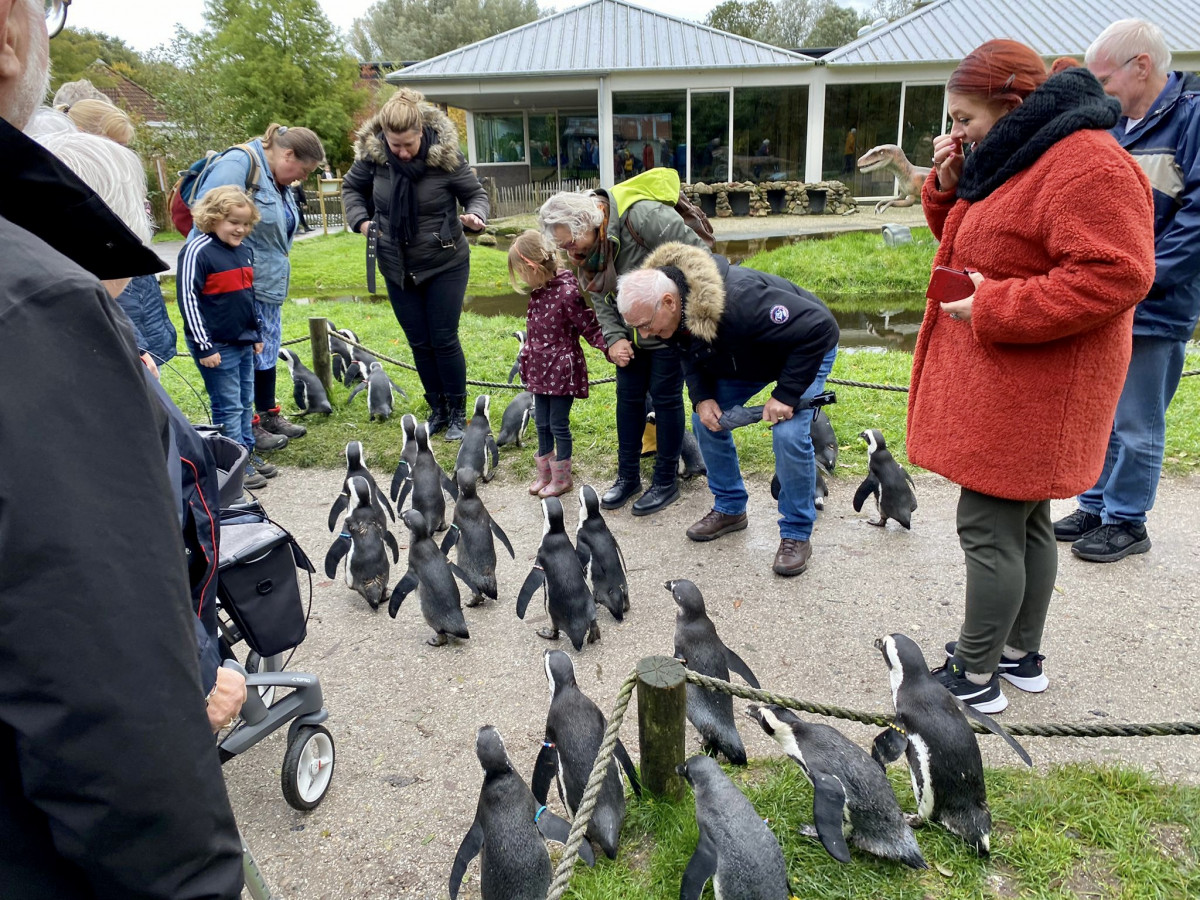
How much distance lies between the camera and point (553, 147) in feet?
82.1

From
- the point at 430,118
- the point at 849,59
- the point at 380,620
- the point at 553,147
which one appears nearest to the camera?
the point at 380,620

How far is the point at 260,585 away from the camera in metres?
2.66

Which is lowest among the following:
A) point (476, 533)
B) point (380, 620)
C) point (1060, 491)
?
point (380, 620)

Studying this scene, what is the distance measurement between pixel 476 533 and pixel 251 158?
11.4 feet

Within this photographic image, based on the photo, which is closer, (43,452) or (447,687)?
(43,452)

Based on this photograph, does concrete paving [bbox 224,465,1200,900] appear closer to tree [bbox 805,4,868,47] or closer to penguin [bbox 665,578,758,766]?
penguin [bbox 665,578,758,766]

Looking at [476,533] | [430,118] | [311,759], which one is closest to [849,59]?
[430,118]

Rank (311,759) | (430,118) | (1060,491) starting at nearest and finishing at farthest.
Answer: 1. (1060,491)
2. (311,759)
3. (430,118)

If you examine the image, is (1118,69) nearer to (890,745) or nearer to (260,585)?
(890,745)

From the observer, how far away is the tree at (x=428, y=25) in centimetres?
5522

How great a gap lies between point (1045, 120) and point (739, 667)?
2.19 metres

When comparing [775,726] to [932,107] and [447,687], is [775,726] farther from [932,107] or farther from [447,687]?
[932,107]

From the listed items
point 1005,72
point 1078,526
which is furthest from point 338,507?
point 1078,526

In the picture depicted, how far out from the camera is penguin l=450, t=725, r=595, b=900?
7.70 feet
